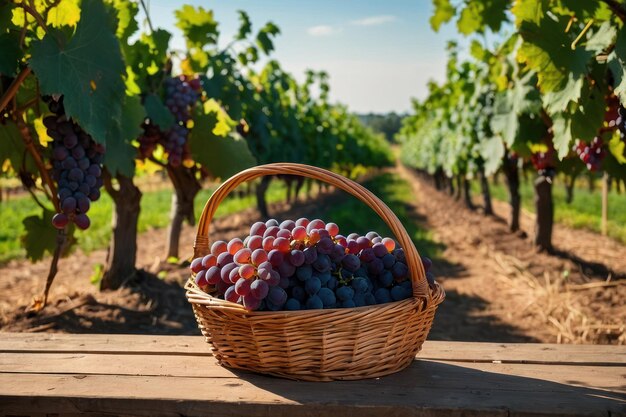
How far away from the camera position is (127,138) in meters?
3.76

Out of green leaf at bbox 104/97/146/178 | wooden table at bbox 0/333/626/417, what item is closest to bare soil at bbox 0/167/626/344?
green leaf at bbox 104/97/146/178

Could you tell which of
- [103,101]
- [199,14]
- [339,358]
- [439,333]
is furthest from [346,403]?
[199,14]

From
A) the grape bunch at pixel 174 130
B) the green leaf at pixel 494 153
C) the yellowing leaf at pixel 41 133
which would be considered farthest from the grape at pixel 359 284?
the green leaf at pixel 494 153

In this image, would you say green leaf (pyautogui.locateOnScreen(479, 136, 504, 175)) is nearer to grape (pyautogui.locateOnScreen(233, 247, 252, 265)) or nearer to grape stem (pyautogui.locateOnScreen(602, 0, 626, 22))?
grape stem (pyautogui.locateOnScreen(602, 0, 626, 22))

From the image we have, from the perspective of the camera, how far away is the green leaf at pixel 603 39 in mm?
3201

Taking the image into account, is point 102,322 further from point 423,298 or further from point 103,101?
point 423,298

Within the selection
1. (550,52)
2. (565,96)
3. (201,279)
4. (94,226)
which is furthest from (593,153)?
(94,226)

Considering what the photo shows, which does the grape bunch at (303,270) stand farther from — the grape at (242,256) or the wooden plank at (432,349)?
the wooden plank at (432,349)

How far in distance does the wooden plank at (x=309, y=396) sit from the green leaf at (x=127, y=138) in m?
1.87

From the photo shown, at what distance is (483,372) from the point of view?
2.05 m

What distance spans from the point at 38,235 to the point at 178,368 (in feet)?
7.82

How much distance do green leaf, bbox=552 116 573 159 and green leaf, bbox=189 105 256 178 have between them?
2059 millimetres

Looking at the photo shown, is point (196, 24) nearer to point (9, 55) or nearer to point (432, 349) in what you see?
point (9, 55)

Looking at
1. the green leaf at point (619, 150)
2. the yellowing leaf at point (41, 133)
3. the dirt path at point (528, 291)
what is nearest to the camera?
the yellowing leaf at point (41, 133)
